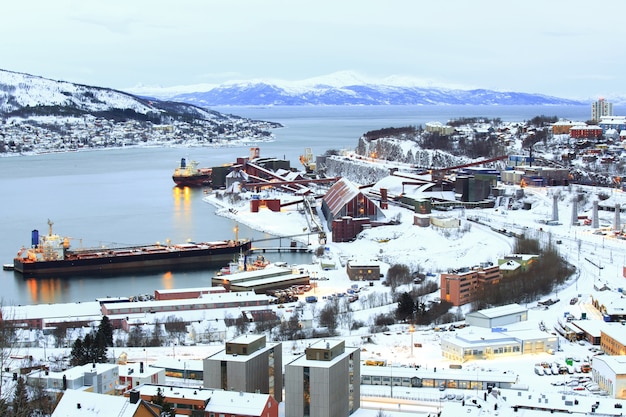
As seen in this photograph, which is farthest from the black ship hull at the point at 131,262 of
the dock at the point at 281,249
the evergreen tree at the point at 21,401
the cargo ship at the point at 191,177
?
the cargo ship at the point at 191,177

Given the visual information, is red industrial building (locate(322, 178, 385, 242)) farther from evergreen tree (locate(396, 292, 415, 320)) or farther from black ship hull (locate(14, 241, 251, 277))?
evergreen tree (locate(396, 292, 415, 320))

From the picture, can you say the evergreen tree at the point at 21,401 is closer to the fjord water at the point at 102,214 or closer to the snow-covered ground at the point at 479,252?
the snow-covered ground at the point at 479,252

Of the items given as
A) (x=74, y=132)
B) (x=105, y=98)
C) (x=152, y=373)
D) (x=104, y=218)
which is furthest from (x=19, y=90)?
(x=152, y=373)

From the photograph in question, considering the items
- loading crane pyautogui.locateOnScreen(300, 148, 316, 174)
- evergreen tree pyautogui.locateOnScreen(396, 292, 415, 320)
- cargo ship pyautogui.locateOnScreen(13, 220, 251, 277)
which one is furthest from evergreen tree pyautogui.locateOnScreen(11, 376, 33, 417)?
loading crane pyautogui.locateOnScreen(300, 148, 316, 174)

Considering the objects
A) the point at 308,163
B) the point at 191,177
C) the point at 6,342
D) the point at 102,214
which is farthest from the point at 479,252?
the point at 308,163

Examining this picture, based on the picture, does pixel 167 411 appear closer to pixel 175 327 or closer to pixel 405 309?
pixel 175 327
